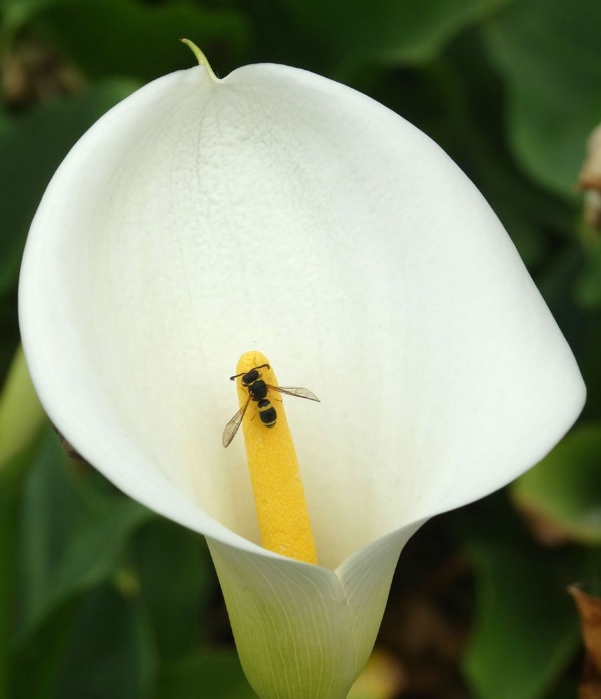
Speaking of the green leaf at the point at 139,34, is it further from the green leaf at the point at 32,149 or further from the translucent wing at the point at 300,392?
the translucent wing at the point at 300,392

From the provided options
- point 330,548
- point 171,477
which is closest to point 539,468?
point 330,548

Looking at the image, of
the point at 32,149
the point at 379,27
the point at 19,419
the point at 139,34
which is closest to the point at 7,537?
the point at 19,419

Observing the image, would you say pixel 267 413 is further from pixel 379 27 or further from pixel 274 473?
pixel 379 27

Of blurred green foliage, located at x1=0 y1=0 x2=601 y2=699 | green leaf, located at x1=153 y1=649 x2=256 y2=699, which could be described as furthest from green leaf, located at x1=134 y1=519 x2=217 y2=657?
green leaf, located at x1=153 y1=649 x2=256 y2=699

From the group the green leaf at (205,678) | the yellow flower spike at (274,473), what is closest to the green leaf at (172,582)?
the green leaf at (205,678)

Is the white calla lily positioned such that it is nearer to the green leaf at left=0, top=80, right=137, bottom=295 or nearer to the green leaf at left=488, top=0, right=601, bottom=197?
the green leaf at left=0, top=80, right=137, bottom=295

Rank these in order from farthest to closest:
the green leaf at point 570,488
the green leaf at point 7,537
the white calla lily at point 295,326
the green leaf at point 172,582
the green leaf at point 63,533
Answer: the green leaf at point 172,582, the green leaf at point 570,488, the green leaf at point 63,533, the green leaf at point 7,537, the white calla lily at point 295,326
